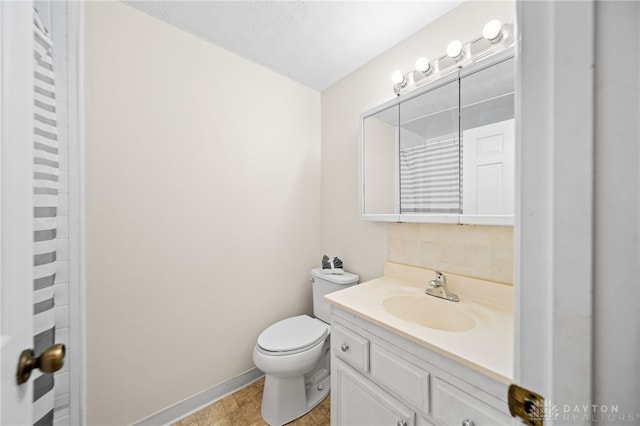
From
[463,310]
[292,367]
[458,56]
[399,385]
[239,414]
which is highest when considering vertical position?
[458,56]

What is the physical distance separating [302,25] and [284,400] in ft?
7.07

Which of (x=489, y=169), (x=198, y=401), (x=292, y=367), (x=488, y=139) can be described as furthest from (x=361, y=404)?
(x=488, y=139)

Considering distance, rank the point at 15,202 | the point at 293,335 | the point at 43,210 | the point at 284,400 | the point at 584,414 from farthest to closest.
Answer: the point at 293,335, the point at 284,400, the point at 43,210, the point at 15,202, the point at 584,414

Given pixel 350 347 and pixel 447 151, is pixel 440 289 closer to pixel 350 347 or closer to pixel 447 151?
pixel 350 347

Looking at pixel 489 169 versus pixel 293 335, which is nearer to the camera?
pixel 489 169

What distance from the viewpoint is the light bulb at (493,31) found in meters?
0.98

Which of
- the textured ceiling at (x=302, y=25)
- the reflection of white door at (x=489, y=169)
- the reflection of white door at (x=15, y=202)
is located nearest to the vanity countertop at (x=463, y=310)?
the reflection of white door at (x=489, y=169)

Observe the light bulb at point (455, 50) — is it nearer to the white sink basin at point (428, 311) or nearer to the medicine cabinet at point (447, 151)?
the medicine cabinet at point (447, 151)

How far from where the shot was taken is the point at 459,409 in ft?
2.34

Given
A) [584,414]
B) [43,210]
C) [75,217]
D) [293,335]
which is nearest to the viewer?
[584,414]

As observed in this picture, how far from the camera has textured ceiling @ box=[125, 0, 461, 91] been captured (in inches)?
47.5

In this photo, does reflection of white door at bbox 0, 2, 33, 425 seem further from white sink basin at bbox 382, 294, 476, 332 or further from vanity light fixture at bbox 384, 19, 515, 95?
vanity light fixture at bbox 384, 19, 515, 95

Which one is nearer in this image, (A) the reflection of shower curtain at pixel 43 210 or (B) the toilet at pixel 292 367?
(A) the reflection of shower curtain at pixel 43 210

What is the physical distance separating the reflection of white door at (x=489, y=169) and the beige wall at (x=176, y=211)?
3.92ft
